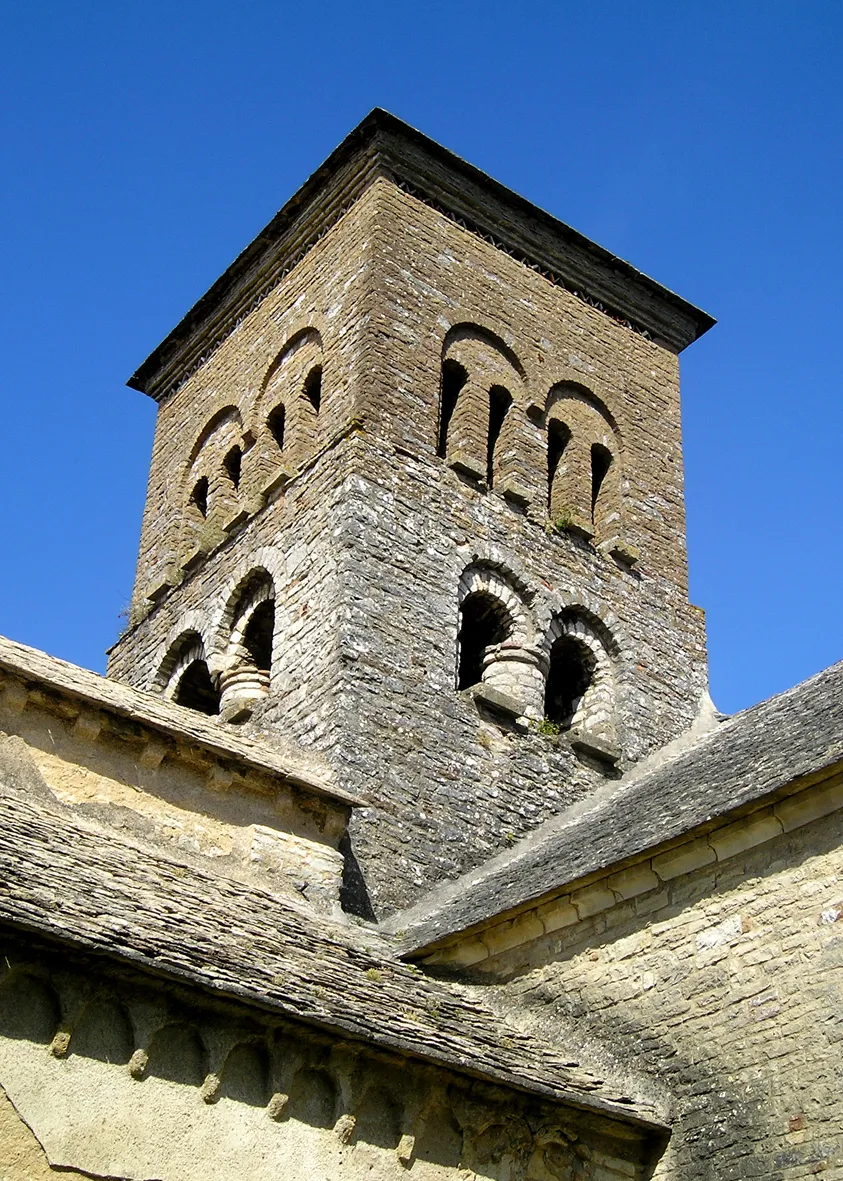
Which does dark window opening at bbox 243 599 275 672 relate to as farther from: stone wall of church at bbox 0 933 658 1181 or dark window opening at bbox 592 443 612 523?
stone wall of church at bbox 0 933 658 1181

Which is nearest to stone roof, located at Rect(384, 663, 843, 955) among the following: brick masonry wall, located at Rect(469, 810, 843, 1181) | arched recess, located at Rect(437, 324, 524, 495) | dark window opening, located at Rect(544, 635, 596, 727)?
brick masonry wall, located at Rect(469, 810, 843, 1181)

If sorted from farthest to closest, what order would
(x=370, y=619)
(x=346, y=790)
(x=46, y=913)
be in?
(x=370, y=619)
(x=346, y=790)
(x=46, y=913)

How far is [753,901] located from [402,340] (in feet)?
27.3

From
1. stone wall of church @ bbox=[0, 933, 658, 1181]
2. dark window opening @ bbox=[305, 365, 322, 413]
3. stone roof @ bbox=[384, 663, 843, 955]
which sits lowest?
stone wall of church @ bbox=[0, 933, 658, 1181]

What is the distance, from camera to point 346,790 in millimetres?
12094

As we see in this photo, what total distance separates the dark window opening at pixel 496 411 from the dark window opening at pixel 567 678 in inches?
84.5

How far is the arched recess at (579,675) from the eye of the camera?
14914mm

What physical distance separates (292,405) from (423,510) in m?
2.57

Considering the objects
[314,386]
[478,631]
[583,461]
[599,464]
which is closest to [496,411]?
[583,461]

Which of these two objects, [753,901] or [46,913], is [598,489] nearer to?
[753,901]

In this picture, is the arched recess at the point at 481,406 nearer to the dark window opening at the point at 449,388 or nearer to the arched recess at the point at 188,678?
the dark window opening at the point at 449,388

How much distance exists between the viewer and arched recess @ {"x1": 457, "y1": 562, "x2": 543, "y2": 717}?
561 inches

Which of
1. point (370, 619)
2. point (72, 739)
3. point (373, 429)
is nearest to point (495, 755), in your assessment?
point (370, 619)

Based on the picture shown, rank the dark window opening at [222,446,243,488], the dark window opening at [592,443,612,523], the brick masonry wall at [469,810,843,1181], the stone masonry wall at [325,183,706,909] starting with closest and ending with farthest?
the brick masonry wall at [469,810,843,1181]
the stone masonry wall at [325,183,706,909]
the dark window opening at [592,443,612,523]
the dark window opening at [222,446,243,488]
